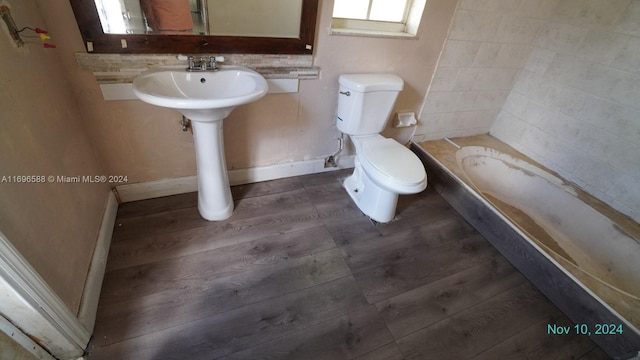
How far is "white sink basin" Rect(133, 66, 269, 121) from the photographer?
1076 millimetres

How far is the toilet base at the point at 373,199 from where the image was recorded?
66.6 inches

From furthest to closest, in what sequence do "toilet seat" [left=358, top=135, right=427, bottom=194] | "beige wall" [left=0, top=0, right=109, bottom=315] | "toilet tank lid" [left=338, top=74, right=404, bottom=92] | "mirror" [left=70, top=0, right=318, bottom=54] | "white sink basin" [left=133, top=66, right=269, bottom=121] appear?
"toilet tank lid" [left=338, top=74, right=404, bottom=92], "toilet seat" [left=358, top=135, right=427, bottom=194], "mirror" [left=70, top=0, right=318, bottom=54], "white sink basin" [left=133, top=66, right=269, bottom=121], "beige wall" [left=0, top=0, right=109, bottom=315]

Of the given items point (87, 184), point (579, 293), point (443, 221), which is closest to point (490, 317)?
point (579, 293)

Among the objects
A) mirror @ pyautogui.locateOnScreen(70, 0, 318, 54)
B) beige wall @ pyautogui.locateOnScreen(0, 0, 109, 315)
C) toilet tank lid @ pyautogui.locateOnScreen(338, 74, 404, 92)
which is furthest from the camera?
toilet tank lid @ pyautogui.locateOnScreen(338, 74, 404, 92)

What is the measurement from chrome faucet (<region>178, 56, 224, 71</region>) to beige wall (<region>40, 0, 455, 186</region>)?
0.30 meters

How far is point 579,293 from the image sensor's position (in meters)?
1.30

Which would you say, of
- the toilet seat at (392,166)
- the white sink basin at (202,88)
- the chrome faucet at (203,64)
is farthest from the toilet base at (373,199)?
Answer: the chrome faucet at (203,64)

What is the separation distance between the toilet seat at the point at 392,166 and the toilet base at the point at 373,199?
5.6 inches

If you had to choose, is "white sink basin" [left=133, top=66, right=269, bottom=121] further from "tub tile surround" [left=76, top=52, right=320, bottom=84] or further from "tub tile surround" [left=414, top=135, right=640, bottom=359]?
"tub tile surround" [left=414, top=135, right=640, bottom=359]

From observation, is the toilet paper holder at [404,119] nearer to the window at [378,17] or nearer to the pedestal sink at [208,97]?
the window at [378,17]

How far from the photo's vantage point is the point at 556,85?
1.97m

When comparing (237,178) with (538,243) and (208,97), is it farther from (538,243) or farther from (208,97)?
(538,243)

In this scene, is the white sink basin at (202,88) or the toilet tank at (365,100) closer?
the white sink basin at (202,88)

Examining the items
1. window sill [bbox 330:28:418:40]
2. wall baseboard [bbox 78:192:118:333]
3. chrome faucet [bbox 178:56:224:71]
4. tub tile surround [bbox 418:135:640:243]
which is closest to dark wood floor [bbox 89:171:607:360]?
wall baseboard [bbox 78:192:118:333]
